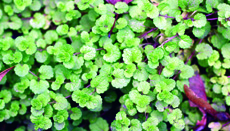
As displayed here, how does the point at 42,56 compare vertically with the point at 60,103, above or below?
Result: above

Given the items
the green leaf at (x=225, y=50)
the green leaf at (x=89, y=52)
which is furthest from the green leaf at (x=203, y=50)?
the green leaf at (x=89, y=52)

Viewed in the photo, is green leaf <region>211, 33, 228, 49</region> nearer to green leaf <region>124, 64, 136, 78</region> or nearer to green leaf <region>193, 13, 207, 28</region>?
green leaf <region>193, 13, 207, 28</region>

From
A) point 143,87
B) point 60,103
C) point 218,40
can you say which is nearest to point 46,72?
point 60,103

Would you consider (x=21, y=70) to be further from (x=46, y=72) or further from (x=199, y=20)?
(x=199, y=20)

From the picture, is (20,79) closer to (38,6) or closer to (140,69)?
(38,6)

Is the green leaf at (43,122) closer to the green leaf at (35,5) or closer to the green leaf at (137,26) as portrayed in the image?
the green leaf at (137,26)
